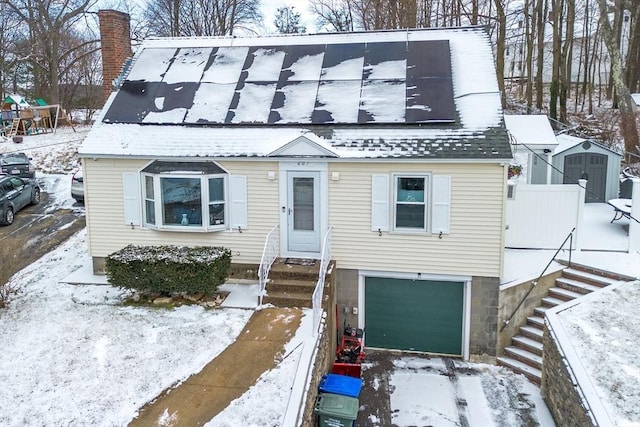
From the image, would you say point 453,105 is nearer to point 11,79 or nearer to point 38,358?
point 38,358

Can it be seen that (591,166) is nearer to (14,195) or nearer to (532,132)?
(532,132)

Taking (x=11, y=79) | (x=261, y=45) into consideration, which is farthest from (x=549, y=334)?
(x=11, y=79)

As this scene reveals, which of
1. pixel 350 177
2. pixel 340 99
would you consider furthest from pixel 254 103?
pixel 350 177

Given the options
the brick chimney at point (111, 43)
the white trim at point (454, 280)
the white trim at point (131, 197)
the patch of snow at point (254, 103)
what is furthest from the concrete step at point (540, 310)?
the brick chimney at point (111, 43)

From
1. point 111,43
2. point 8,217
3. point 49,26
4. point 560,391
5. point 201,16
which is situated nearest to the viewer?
point 560,391

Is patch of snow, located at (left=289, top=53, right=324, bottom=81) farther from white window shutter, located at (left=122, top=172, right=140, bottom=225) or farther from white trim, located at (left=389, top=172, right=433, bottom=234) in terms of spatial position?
white window shutter, located at (left=122, top=172, right=140, bottom=225)

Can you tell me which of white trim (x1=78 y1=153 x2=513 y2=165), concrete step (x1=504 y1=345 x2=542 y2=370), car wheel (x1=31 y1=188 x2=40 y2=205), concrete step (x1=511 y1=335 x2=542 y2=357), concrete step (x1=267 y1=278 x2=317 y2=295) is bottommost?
concrete step (x1=504 y1=345 x2=542 y2=370)

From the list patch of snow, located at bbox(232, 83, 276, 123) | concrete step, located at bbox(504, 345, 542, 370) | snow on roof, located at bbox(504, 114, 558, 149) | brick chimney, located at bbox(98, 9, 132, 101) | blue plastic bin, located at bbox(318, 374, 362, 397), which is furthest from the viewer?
snow on roof, located at bbox(504, 114, 558, 149)

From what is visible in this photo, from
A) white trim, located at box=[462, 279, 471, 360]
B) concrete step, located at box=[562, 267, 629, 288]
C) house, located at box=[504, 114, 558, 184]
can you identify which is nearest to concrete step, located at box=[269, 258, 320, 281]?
white trim, located at box=[462, 279, 471, 360]
